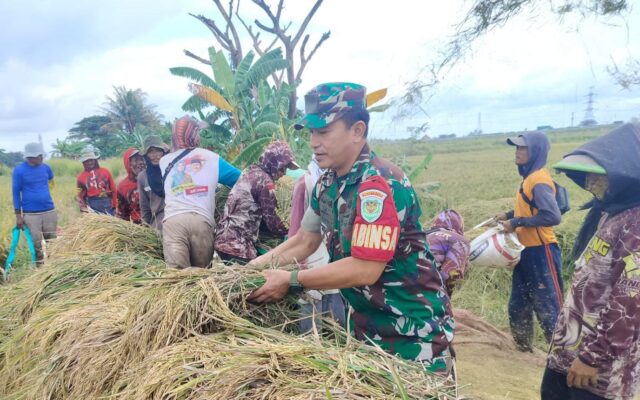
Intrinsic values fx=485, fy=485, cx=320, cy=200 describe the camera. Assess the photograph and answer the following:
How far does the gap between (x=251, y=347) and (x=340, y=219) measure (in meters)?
0.60

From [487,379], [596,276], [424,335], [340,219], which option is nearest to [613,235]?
[596,276]

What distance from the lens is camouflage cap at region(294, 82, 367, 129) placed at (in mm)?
1843

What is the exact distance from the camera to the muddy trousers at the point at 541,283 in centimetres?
423

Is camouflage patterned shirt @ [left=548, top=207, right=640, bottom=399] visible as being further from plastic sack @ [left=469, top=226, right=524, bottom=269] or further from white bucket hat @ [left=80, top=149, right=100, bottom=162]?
white bucket hat @ [left=80, top=149, right=100, bottom=162]

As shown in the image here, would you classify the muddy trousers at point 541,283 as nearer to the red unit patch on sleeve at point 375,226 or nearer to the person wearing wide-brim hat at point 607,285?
the person wearing wide-brim hat at point 607,285

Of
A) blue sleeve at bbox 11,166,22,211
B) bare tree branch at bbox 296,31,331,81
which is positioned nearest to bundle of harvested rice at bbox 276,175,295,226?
blue sleeve at bbox 11,166,22,211

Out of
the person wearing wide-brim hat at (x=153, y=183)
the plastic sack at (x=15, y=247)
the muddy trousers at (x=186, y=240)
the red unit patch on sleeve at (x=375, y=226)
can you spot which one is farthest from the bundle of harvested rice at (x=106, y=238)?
the red unit patch on sleeve at (x=375, y=226)

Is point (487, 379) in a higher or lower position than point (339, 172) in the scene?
lower

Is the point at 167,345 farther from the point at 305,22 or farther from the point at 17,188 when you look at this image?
the point at 305,22

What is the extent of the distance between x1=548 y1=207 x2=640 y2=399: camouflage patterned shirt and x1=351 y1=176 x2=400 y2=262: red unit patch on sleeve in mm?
990

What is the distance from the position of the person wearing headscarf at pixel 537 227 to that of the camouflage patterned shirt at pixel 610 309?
1910 mm

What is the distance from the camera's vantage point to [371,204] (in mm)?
1717

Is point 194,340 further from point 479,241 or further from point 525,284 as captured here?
point 525,284

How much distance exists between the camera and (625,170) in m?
2.03
